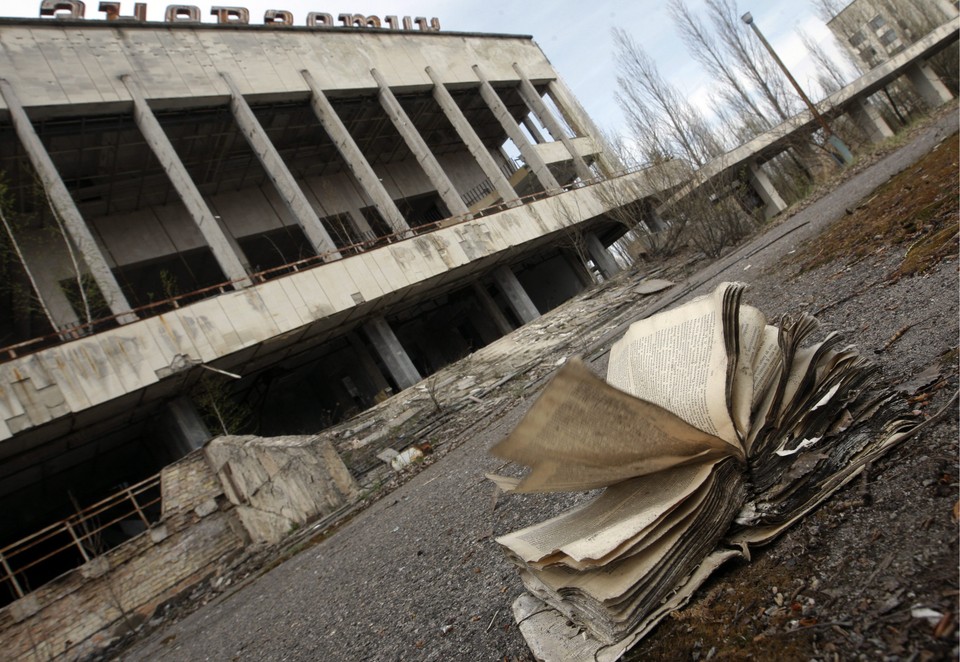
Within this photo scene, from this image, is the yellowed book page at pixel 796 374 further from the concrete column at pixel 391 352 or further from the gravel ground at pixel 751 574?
the concrete column at pixel 391 352

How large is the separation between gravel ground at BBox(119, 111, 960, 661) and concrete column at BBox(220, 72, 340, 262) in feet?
33.5

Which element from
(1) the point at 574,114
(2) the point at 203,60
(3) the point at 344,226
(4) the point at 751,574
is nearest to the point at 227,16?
(2) the point at 203,60

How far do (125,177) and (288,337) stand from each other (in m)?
7.70

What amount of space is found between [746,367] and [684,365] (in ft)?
0.59

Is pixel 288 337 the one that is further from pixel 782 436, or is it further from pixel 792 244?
pixel 782 436

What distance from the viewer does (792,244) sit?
299 inches

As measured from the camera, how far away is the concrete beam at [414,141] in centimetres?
1791

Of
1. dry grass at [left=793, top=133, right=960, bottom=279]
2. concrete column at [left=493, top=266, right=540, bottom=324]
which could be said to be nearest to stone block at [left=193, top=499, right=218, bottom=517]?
dry grass at [left=793, top=133, right=960, bottom=279]

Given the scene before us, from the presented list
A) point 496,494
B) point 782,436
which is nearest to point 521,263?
point 496,494

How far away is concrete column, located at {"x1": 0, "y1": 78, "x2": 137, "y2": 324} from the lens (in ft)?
37.3

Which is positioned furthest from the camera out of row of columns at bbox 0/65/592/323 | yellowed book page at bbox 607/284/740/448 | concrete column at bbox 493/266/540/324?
concrete column at bbox 493/266/540/324

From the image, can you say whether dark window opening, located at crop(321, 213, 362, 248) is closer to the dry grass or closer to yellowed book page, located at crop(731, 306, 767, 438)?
the dry grass

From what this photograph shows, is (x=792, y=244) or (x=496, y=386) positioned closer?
(x=792, y=244)

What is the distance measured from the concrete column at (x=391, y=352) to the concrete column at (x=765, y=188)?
16.3 meters
